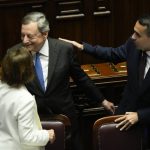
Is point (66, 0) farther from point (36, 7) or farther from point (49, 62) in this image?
point (49, 62)

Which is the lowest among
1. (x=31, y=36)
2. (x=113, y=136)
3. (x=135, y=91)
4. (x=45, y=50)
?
(x=113, y=136)

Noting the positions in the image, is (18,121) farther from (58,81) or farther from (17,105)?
(58,81)

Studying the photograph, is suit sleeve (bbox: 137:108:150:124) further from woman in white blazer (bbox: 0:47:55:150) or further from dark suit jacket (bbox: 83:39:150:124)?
woman in white blazer (bbox: 0:47:55:150)

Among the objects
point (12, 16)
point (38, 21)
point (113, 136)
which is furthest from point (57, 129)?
point (12, 16)

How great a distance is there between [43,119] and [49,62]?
0.40 metres

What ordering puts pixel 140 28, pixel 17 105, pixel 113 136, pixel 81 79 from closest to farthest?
pixel 17 105, pixel 113 136, pixel 140 28, pixel 81 79

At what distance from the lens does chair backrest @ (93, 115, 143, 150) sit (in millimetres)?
2678

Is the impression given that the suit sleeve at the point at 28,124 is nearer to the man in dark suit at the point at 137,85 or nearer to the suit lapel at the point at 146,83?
the man in dark suit at the point at 137,85

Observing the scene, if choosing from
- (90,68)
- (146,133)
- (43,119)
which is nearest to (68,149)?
(43,119)


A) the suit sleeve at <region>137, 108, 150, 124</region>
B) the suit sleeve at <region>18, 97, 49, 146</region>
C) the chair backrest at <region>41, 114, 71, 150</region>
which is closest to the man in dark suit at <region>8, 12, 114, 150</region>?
the chair backrest at <region>41, 114, 71, 150</region>

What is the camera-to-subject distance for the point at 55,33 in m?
3.72

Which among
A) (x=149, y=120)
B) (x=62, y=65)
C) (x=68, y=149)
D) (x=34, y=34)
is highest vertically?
(x=34, y=34)

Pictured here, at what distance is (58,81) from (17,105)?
718mm

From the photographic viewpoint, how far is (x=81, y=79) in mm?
3119
